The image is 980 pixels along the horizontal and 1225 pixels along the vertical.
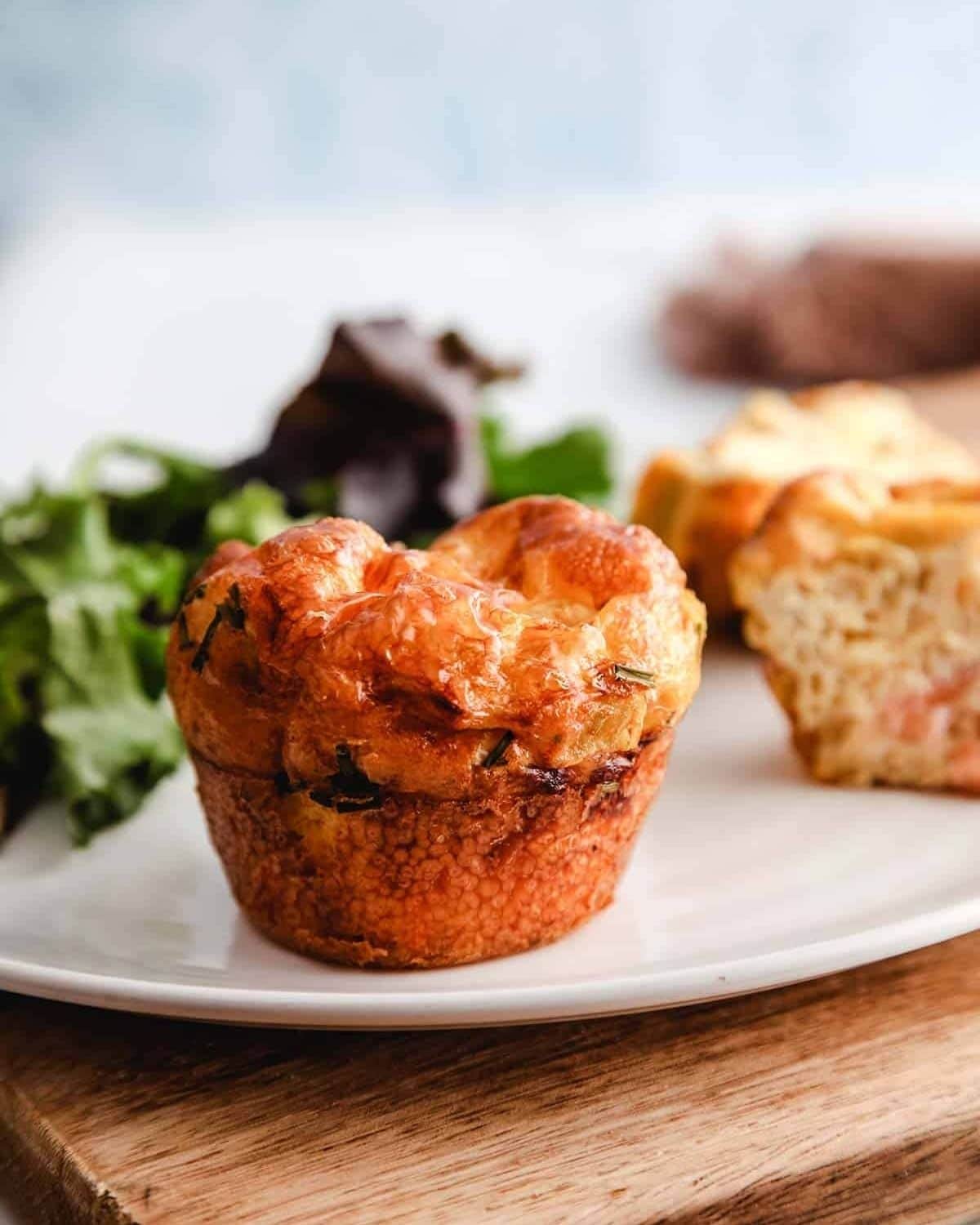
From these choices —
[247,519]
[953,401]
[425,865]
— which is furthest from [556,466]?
[425,865]

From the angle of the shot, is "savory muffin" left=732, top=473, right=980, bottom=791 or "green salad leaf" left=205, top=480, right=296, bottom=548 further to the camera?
"green salad leaf" left=205, top=480, right=296, bottom=548

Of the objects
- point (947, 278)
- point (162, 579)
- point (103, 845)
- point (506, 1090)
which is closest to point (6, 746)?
point (103, 845)

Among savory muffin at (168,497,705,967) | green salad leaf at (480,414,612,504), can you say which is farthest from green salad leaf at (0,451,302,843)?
green salad leaf at (480,414,612,504)

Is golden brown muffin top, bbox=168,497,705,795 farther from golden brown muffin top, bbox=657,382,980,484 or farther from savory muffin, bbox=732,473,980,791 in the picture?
golden brown muffin top, bbox=657,382,980,484

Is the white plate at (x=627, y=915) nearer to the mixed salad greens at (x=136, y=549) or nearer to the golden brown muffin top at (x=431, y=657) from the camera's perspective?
the mixed salad greens at (x=136, y=549)

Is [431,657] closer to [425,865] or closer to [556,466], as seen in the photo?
[425,865]

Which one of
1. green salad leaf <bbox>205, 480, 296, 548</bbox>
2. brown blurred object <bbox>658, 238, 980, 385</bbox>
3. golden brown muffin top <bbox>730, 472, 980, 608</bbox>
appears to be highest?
golden brown muffin top <bbox>730, 472, 980, 608</bbox>

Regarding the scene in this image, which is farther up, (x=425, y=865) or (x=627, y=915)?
(x=425, y=865)
